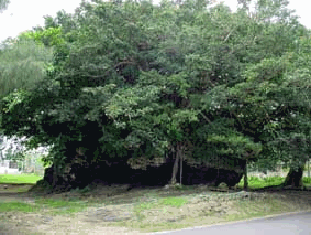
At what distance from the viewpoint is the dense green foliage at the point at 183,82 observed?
14.9m

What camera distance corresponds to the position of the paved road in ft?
32.5

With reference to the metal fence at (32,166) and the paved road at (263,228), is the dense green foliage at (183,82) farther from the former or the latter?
the metal fence at (32,166)

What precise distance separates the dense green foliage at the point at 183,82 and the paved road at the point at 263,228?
11.4ft

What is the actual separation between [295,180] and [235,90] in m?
9.67

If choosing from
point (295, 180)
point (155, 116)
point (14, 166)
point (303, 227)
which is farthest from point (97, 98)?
point (14, 166)

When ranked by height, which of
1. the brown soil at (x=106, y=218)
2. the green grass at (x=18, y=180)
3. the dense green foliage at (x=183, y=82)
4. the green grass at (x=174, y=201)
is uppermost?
the dense green foliage at (x=183, y=82)

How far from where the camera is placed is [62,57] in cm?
1741

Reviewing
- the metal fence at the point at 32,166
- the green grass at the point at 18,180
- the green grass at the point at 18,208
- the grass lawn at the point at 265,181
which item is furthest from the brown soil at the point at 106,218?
the metal fence at the point at 32,166

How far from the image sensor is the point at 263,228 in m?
10.6

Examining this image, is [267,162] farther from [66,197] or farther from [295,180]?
[66,197]

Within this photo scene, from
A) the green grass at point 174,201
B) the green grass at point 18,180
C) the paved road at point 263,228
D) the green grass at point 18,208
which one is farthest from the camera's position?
the green grass at point 18,180

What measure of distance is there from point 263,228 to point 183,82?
640 cm

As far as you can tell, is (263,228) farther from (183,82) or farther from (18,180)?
(18,180)

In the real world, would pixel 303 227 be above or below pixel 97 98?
below
